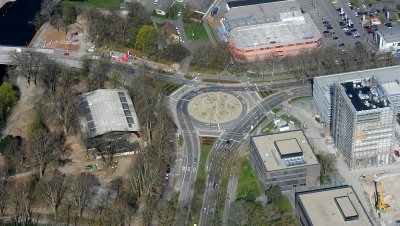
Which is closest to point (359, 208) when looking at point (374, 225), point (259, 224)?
point (374, 225)

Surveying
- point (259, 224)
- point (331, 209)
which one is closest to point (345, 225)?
point (331, 209)

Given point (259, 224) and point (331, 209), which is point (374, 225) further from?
point (259, 224)

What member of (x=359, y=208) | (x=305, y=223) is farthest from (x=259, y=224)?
(x=359, y=208)

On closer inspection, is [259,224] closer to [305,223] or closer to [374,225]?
[305,223]

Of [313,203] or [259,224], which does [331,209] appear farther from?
[259,224]

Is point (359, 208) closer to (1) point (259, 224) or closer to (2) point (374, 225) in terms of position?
(2) point (374, 225)

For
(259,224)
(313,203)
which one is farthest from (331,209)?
(259,224)
